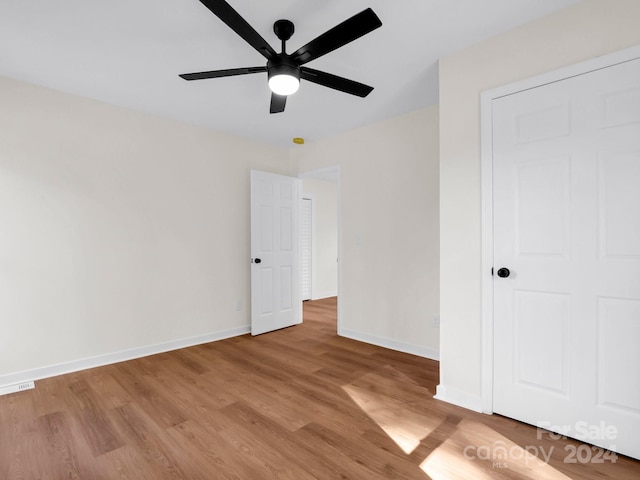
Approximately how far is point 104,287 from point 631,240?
13.4 ft

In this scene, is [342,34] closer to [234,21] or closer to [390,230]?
[234,21]

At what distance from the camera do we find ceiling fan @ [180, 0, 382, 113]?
151 centimetres

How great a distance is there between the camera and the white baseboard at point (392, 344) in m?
3.34

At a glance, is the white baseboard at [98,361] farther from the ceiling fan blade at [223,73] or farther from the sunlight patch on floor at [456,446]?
the ceiling fan blade at [223,73]

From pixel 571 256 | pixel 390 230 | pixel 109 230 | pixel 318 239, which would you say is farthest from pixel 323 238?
pixel 571 256

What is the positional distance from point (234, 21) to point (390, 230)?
2.66 metres

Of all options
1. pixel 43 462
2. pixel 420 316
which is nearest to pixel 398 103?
pixel 420 316

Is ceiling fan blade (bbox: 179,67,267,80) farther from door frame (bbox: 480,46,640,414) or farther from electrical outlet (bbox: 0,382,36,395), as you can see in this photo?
electrical outlet (bbox: 0,382,36,395)

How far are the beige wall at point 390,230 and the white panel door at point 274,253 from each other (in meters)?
0.80

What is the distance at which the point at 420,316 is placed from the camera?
3.44m

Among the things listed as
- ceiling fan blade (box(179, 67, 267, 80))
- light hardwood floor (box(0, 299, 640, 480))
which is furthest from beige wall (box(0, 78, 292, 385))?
ceiling fan blade (box(179, 67, 267, 80))

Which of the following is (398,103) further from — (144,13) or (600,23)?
(144,13)

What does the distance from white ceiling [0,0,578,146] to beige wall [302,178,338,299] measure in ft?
11.3

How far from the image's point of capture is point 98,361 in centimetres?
315
